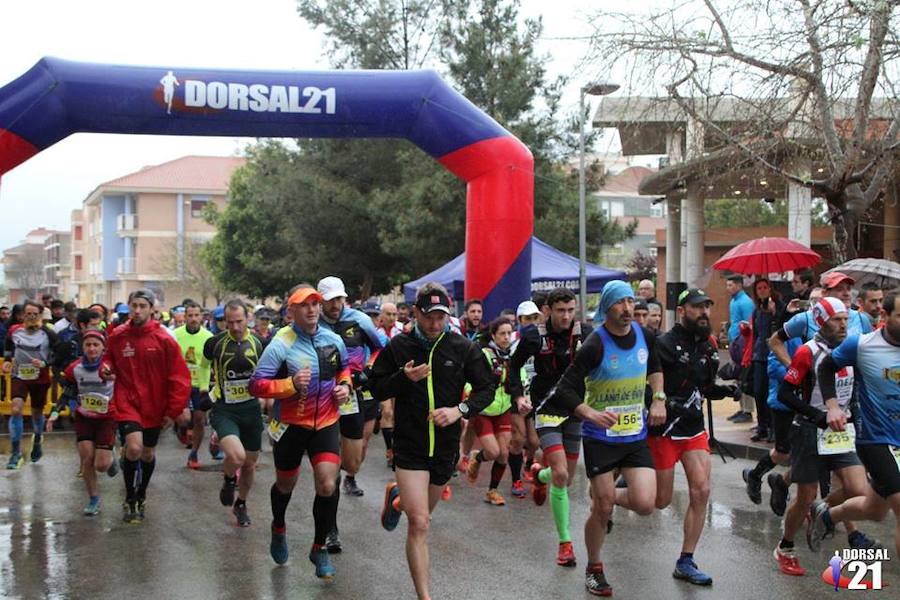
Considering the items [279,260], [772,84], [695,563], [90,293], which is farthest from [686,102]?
[90,293]

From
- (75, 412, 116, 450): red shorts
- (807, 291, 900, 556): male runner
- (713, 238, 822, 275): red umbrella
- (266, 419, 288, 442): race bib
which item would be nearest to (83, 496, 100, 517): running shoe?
(75, 412, 116, 450): red shorts

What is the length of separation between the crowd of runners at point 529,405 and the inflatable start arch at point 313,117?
3.77m

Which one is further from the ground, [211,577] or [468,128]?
[468,128]

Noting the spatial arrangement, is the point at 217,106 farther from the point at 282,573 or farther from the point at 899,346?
the point at 899,346

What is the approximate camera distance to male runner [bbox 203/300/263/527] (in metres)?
8.24

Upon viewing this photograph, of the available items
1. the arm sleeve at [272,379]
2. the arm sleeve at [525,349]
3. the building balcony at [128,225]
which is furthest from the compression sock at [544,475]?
the building balcony at [128,225]

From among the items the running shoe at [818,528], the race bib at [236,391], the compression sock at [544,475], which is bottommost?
the running shoe at [818,528]

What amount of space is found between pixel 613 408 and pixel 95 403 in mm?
4636

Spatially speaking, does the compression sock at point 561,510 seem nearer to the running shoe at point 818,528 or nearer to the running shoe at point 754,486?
the running shoe at point 818,528

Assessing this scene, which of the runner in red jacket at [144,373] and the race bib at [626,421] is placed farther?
the runner in red jacket at [144,373]

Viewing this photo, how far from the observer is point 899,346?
5.93m

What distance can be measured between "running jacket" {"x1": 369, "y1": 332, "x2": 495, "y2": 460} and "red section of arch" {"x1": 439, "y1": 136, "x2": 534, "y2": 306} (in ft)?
22.8

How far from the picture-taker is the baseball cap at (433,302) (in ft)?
19.1

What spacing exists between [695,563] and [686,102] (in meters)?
7.74
